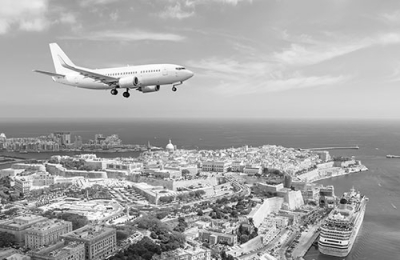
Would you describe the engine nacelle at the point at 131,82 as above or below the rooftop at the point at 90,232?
above

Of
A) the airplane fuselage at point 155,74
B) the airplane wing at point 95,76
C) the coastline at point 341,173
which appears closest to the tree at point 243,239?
the airplane fuselage at point 155,74

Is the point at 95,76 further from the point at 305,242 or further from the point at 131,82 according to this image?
the point at 305,242

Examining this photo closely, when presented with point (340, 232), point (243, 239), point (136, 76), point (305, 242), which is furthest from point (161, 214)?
point (136, 76)

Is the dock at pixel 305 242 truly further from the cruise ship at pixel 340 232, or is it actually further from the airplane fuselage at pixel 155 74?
the airplane fuselage at pixel 155 74

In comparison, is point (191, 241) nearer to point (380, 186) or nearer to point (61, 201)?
point (61, 201)

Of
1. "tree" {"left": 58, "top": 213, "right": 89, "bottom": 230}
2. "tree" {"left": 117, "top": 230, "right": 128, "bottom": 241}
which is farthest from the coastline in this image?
"tree" {"left": 117, "top": 230, "right": 128, "bottom": 241}

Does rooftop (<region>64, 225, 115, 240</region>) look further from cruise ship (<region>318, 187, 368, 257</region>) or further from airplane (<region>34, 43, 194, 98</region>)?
cruise ship (<region>318, 187, 368, 257</region>)
